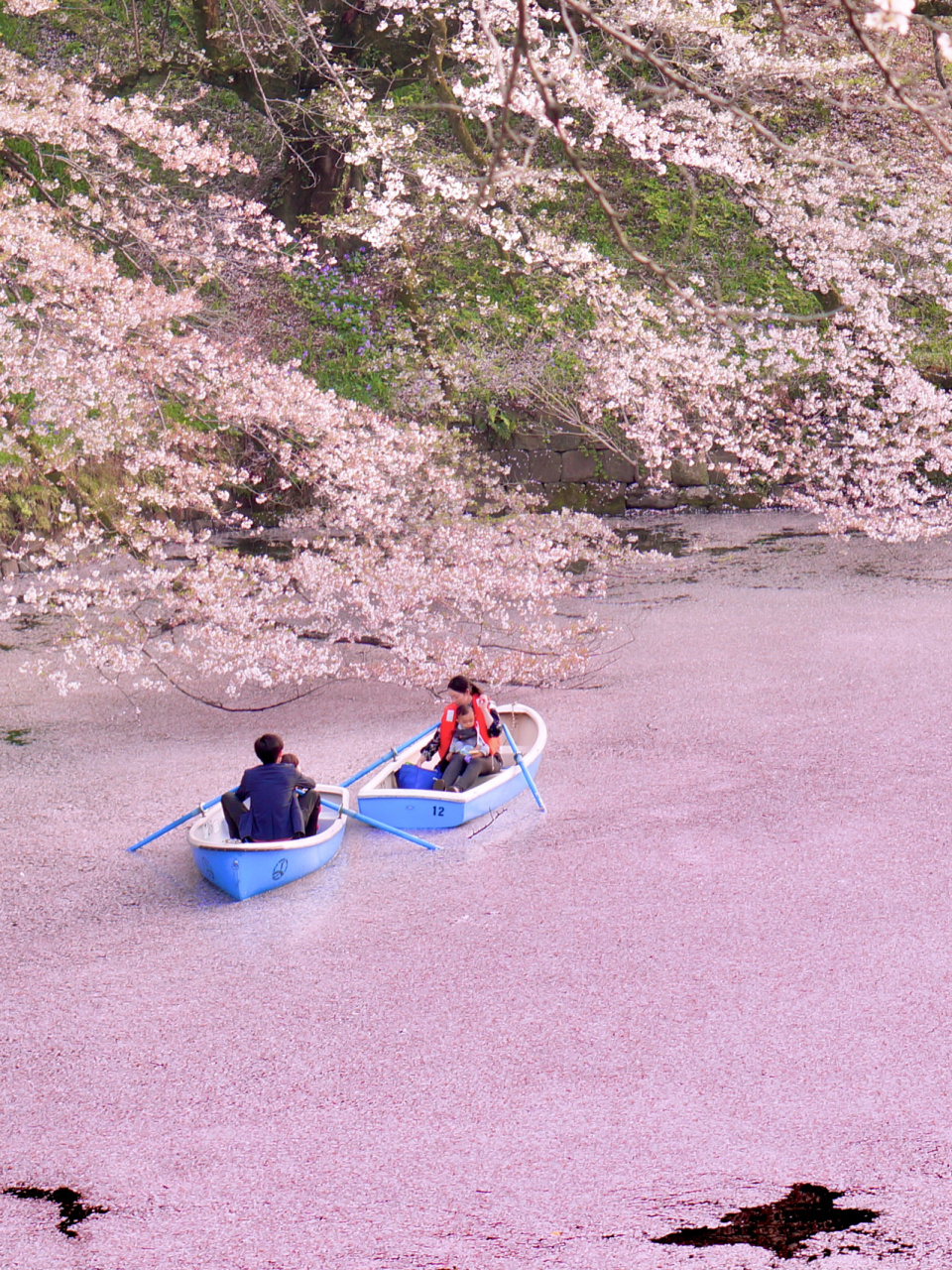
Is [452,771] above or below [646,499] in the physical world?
below

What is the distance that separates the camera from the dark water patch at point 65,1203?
4.55 metres

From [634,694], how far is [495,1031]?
5.67 m

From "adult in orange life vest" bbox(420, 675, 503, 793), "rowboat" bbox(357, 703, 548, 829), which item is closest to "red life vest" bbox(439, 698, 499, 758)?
"adult in orange life vest" bbox(420, 675, 503, 793)

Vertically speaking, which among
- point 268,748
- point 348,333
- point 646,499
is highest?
point 348,333

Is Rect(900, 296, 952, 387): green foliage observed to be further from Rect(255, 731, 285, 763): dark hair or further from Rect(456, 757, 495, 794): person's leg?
Rect(255, 731, 285, 763): dark hair

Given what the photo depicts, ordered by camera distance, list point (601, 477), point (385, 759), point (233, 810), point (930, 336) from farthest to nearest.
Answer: point (930, 336) → point (601, 477) → point (385, 759) → point (233, 810)

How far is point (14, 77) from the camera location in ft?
35.8

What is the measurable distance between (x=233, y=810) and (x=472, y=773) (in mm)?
1972

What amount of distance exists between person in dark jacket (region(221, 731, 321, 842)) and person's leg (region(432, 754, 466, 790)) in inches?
51.9

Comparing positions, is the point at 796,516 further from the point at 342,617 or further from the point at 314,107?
the point at 314,107

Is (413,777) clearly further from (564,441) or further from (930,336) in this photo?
(930,336)

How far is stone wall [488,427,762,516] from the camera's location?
59.0ft

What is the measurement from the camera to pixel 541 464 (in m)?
18.0

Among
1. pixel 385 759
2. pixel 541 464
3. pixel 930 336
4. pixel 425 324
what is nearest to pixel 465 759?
pixel 385 759
